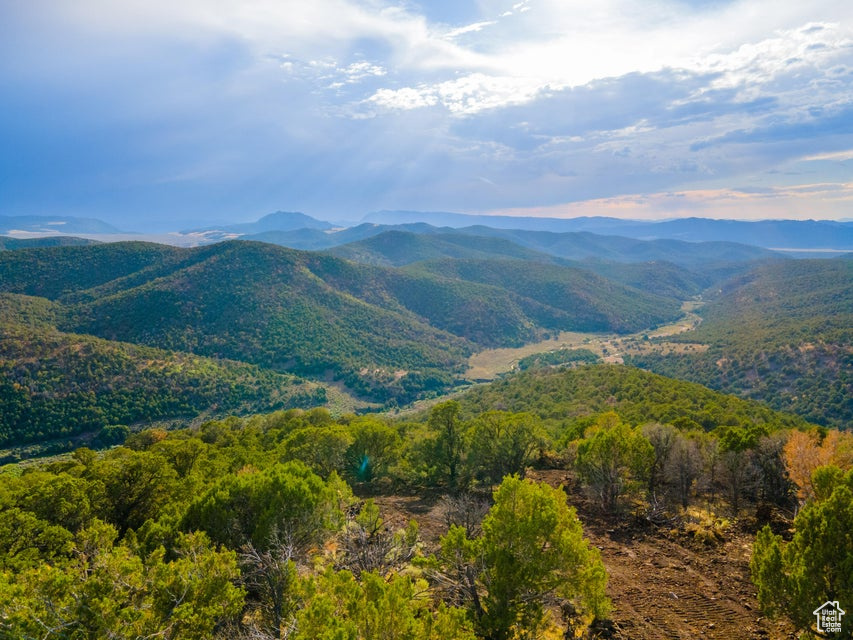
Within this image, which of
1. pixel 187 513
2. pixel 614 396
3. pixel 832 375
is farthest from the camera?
pixel 832 375

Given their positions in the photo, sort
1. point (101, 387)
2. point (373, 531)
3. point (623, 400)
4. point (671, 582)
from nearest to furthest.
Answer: point (671, 582) < point (373, 531) < point (623, 400) < point (101, 387)

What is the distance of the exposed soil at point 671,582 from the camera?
1928 centimetres

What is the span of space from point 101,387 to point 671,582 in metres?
145

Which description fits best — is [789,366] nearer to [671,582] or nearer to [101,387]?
[671,582]

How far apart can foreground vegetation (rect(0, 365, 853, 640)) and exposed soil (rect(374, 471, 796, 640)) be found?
4.88ft

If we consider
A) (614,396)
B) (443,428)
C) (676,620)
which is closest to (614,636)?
(676,620)

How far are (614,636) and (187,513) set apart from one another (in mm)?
23571

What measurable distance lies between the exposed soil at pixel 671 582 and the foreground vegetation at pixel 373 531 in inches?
58.6

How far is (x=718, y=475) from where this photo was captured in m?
35.6

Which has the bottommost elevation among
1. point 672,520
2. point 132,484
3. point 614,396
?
point 614,396

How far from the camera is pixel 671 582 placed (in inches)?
916

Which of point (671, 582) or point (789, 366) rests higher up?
point (671, 582)

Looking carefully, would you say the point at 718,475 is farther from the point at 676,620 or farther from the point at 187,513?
the point at 187,513

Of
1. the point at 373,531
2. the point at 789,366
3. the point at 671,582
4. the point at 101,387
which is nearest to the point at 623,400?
the point at 671,582
